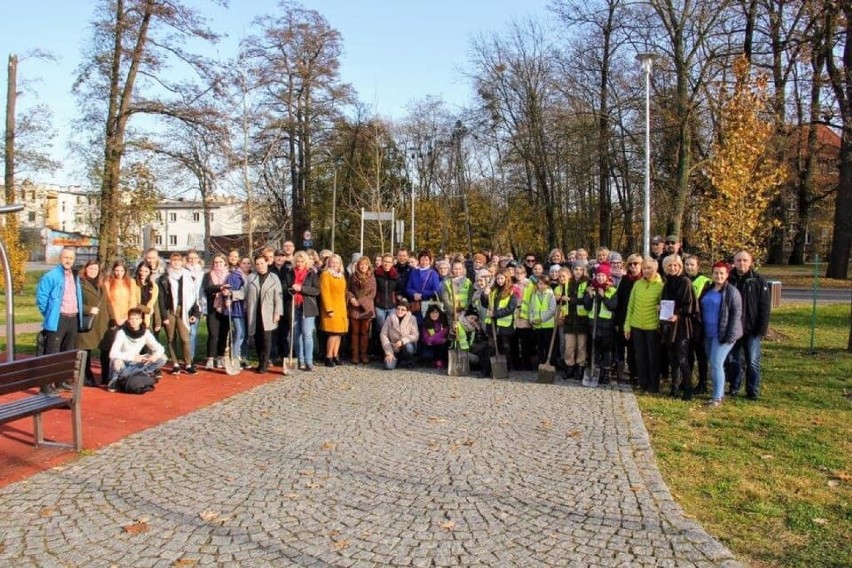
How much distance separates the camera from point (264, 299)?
10203mm

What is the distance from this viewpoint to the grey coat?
1020 cm

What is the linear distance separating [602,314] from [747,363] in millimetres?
1983

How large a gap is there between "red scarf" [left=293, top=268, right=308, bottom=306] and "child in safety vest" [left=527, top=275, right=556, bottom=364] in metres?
3.58

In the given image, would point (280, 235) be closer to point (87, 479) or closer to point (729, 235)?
point (729, 235)

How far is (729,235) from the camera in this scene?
1482 cm

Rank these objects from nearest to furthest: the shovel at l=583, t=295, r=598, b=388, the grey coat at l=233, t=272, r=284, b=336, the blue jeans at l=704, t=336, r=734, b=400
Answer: the blue jeans at l=704, t=336, r=734, b=400
the shovel at l=583, t=295, r=598, b=388
the grey coat at l=233, t=272, r=284, b=336

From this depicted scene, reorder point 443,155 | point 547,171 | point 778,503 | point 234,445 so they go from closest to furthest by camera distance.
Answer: point 778,503 → point 234,445 → point 547,171 → point 443,155

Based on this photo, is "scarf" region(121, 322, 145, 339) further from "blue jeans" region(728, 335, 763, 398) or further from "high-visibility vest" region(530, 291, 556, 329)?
"blue jeans" region(728, 335, 763, 398)

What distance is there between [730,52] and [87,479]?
20.4 metres

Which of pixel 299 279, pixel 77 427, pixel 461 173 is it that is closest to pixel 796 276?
pixel 461 173

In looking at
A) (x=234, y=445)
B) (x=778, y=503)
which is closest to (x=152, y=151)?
(x=234, y=445)

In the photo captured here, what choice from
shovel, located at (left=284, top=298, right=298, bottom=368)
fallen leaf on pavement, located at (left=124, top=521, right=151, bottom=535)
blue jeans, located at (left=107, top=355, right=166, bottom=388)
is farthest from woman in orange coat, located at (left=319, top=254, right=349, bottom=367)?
fallen leaf on pavement, located at (left=124, top=521, right=151, bottom=535)

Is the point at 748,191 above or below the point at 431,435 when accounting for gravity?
above

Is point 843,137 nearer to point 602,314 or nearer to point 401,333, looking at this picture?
point 602,314
